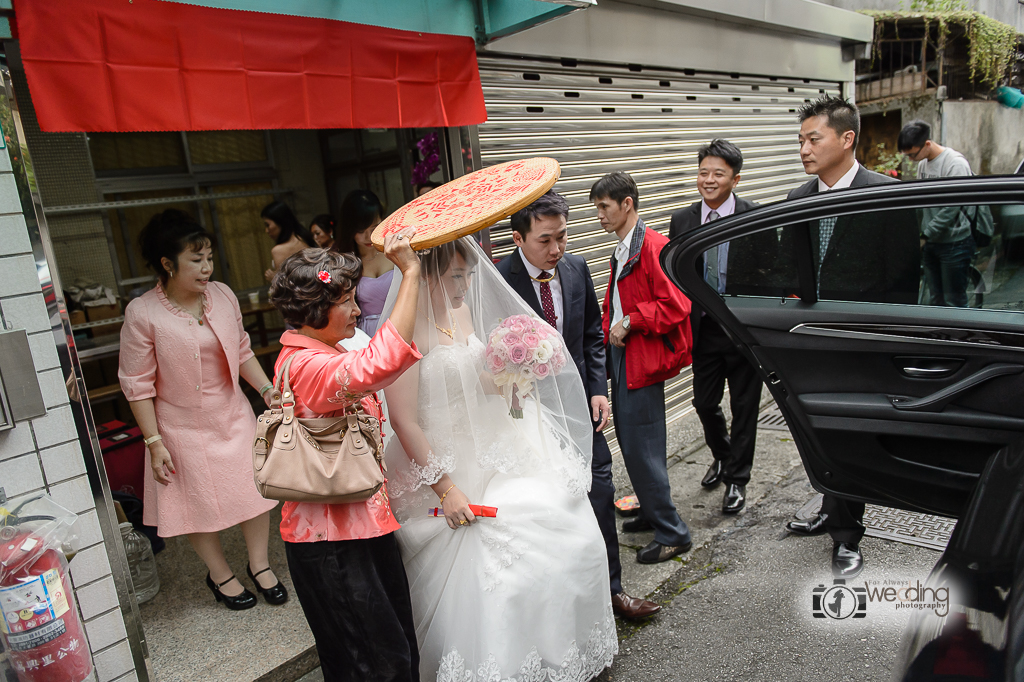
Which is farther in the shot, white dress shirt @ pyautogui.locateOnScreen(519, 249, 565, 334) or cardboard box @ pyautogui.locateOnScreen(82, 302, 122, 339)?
cardboard box @ pyautogui.locateOnScreen(82, 302, 122, 339)

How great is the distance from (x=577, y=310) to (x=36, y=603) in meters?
2.43

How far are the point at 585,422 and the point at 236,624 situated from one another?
2.14 m

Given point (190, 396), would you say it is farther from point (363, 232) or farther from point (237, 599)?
point (363, 232)

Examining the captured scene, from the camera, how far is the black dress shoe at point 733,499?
4.30 meters

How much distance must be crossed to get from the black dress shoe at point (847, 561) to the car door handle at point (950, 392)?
4.62 feet

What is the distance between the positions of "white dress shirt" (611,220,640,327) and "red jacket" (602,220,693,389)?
0.05m

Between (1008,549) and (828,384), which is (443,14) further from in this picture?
(1008,549)

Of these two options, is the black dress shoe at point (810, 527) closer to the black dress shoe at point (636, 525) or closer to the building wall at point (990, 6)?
the black dress shoe at point (636, 525)

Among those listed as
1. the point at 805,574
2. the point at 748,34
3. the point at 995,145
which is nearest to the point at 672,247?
the point at 805,574

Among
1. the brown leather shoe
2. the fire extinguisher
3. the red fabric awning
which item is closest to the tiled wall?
the fire extinguisher

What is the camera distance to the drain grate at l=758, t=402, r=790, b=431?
5.68m

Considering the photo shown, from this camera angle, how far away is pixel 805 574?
3.54 metres

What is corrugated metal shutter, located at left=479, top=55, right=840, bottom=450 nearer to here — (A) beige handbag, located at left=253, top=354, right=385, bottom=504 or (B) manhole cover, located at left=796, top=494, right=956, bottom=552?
(B) manhole cover, located at left=796, top=494, right=956, bottom=552

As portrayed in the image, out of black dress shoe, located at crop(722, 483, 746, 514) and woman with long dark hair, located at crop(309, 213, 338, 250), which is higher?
woman with long dark hair, located at crop(309, 213, 338, 250)
